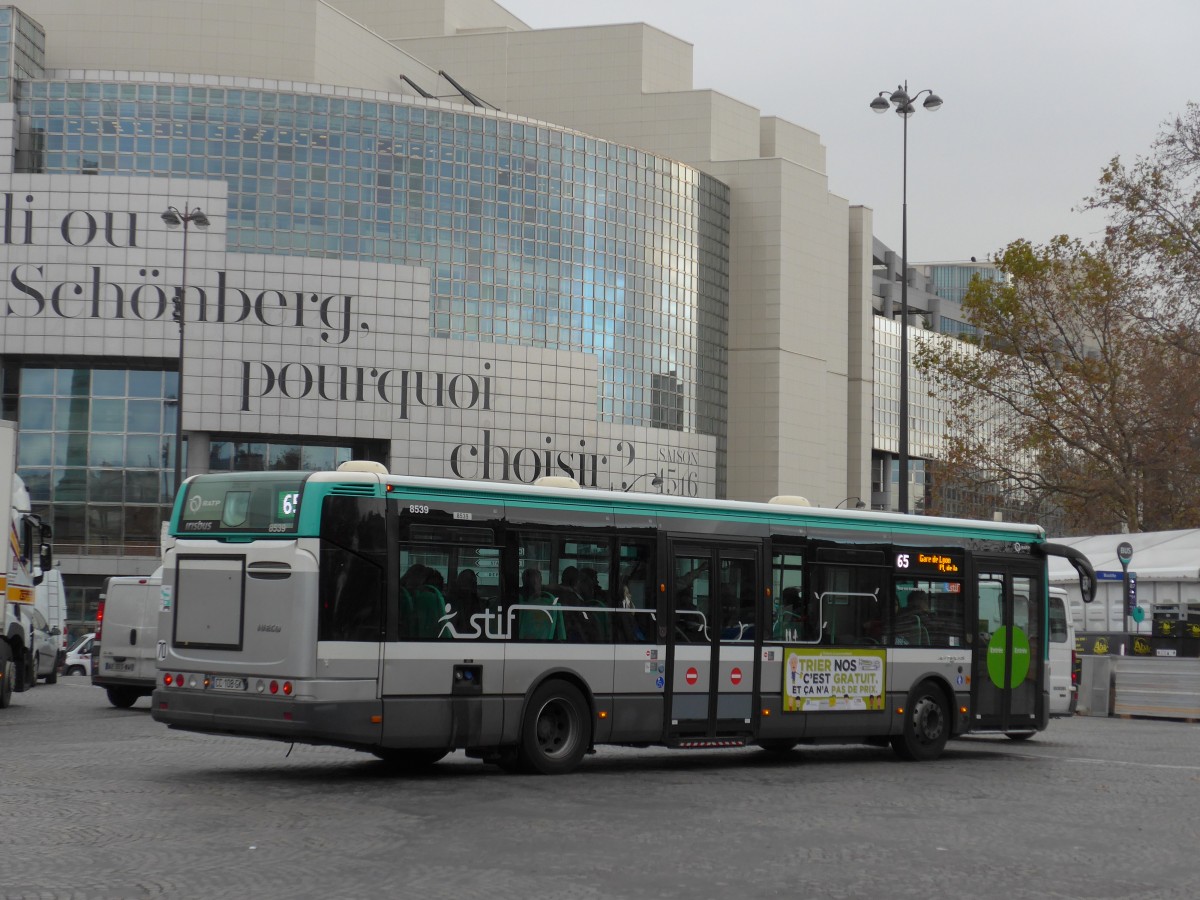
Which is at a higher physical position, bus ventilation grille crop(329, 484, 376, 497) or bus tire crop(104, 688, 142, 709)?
bus ventilation grille crop(329, 484, 376, 497)

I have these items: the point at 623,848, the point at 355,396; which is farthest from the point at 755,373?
the point at 623,848

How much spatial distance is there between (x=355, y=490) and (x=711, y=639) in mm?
4301

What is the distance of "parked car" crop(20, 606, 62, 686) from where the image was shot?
79.2ft

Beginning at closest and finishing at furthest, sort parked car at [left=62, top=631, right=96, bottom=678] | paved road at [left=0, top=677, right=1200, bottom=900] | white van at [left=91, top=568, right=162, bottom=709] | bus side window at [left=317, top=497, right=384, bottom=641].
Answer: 1. paved road at [left=0, top=677, right=1200, bottom=900]
2. bus side window at [left=317, top=497, right=384, bottom=641]
3. white van at [left=91, top=568, right=162, bottom=709]
4. parked car at [left=62, top=631, right=96, bottom=678]

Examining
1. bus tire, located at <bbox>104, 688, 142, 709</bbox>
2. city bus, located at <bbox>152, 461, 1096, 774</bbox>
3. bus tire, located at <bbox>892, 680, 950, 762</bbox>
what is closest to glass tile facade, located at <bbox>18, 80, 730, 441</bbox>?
bus tire, located at <bbox>104, 688, 142, 709</bbox>

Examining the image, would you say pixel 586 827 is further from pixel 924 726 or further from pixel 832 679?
pixel 924 726

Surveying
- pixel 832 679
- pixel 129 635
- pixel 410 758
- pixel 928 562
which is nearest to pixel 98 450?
pixel 129 635

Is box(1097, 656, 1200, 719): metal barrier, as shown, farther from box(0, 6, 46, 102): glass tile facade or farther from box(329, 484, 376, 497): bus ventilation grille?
box(0, 6, 46, 102): glass tile facade

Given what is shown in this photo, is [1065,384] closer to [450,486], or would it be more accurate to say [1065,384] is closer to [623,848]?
[450,486]

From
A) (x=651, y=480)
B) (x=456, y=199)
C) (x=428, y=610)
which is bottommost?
(x=428, y=610)

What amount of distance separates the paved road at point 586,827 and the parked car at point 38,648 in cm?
638

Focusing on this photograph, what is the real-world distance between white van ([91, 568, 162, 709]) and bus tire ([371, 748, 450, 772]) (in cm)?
1061

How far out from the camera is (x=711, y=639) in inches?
648

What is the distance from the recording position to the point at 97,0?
235 ft
